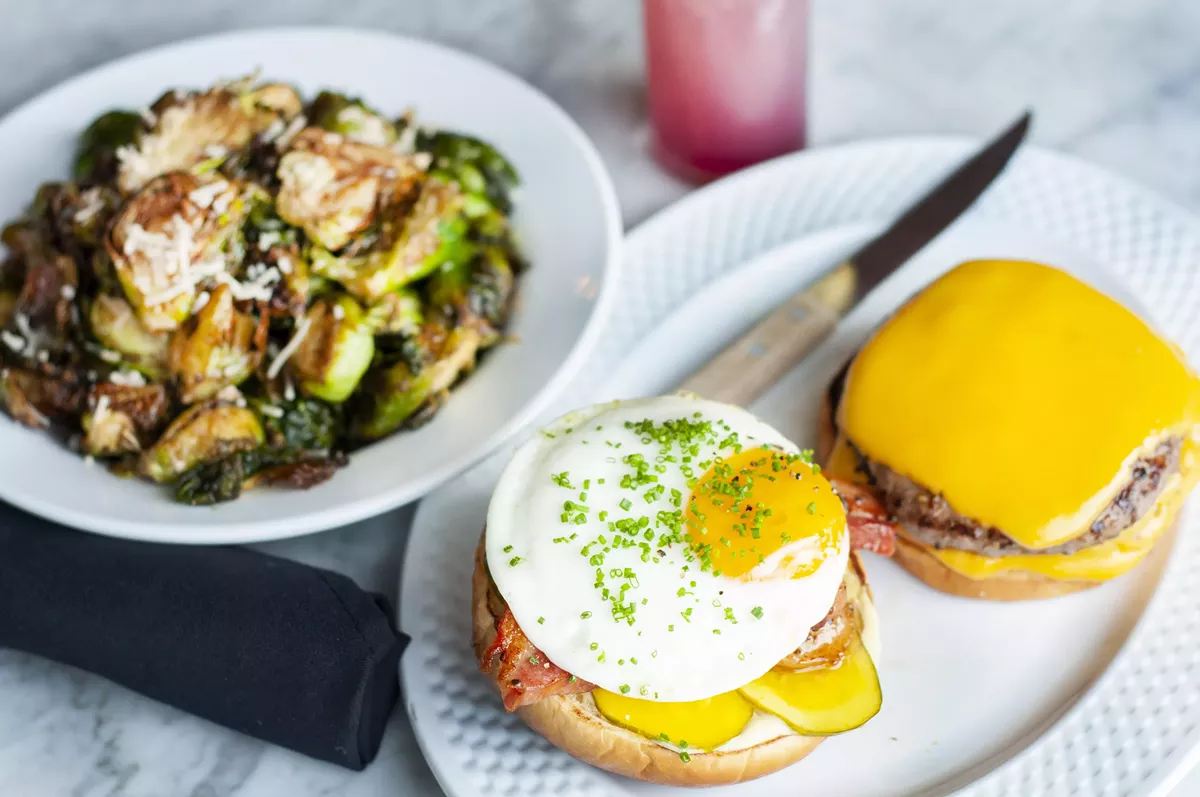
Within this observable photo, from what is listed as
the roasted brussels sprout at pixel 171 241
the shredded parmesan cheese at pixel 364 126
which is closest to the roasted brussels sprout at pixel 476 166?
the shredded parmesan cheese at pixel 364 126

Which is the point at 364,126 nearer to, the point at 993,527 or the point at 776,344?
the point at 776,344

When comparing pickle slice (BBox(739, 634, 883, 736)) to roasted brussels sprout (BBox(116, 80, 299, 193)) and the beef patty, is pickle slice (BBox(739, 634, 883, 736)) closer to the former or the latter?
the beef patty

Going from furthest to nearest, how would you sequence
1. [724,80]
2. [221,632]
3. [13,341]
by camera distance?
[724,80]
[13,341]
[221,632]

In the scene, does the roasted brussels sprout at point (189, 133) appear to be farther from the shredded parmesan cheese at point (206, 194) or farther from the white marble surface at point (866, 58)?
the white marble surface at point (866, 58)

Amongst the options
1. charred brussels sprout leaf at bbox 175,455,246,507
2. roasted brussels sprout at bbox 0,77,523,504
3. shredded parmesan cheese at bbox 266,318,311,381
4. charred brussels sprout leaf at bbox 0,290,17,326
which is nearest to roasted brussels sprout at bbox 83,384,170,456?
roasted brussels sprout at bbox 0,77,523,504

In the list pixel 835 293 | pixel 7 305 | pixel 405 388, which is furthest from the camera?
pixel 835 293

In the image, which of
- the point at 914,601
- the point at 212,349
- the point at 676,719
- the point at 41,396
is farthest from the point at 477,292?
the point at 914,601
